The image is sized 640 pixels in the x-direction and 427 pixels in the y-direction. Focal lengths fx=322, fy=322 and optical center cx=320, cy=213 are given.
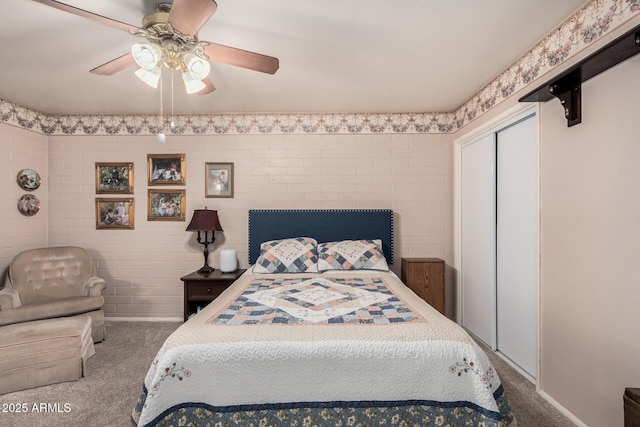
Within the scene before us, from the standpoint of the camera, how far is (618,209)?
168 cm

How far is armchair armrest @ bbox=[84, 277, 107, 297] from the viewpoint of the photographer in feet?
10.7

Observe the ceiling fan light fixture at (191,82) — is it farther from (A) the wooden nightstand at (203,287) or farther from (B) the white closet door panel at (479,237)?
(B) the white closet door panel at (479,237)

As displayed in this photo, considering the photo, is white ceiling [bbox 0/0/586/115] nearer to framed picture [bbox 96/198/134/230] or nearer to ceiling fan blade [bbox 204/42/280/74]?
ceiling fan blade [bbox 204/42/280/74]

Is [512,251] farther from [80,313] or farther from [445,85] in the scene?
[80,313]

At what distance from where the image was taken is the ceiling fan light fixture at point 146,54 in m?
1.67

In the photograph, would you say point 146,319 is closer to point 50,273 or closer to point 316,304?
point 50,273

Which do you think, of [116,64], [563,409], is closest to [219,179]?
[116,64]

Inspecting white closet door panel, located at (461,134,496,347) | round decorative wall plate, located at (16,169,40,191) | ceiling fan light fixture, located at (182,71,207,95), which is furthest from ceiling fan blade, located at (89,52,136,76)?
white closet door panel, located at (461,134,496,347)

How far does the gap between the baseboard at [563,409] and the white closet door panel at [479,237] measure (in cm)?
79

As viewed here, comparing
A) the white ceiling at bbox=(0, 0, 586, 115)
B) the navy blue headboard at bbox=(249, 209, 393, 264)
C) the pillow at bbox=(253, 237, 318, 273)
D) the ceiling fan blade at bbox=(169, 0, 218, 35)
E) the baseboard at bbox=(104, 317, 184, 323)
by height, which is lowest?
the baseboard at bbox=(104, 317, 184, 323)

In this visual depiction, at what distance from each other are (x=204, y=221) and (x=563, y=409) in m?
3.39

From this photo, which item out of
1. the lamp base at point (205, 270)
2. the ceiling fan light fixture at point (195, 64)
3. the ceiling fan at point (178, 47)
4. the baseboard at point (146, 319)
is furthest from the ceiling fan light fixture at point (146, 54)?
the baseboard at point (146, 319)

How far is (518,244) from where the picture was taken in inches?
106

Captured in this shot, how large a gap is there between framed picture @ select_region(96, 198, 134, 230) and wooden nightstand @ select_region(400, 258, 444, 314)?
331 centimetres
